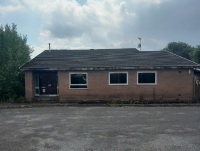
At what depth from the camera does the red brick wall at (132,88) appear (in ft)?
43.5

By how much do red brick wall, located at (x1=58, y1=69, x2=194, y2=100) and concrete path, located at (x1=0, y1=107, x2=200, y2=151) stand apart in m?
5.60

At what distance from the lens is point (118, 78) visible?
13.5 m

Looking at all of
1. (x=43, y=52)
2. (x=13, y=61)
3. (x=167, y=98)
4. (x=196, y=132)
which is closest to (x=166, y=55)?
Answer: (x=167, y=98)

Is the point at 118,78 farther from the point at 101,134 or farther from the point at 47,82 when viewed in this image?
the point at 101,134

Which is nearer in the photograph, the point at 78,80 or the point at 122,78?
the point at 122,78

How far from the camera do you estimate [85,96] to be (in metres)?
13.6

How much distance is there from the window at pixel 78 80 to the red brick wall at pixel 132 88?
1.07ft

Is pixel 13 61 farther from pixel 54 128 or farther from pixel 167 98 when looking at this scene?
pixel 167 98

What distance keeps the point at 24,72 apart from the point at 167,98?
12.0m

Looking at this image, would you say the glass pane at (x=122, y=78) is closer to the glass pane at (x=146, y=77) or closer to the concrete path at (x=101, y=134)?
the glass pane at (x=146, y=77)

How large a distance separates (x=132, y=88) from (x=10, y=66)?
32.9 ft

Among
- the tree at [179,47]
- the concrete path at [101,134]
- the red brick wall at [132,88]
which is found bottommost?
the concrete path at [101,134]

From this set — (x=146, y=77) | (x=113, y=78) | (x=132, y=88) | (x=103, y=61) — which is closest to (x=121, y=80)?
(x=113, y=78)

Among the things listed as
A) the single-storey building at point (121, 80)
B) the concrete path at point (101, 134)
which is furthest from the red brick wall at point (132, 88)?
the concrete path at point (101, 134)
